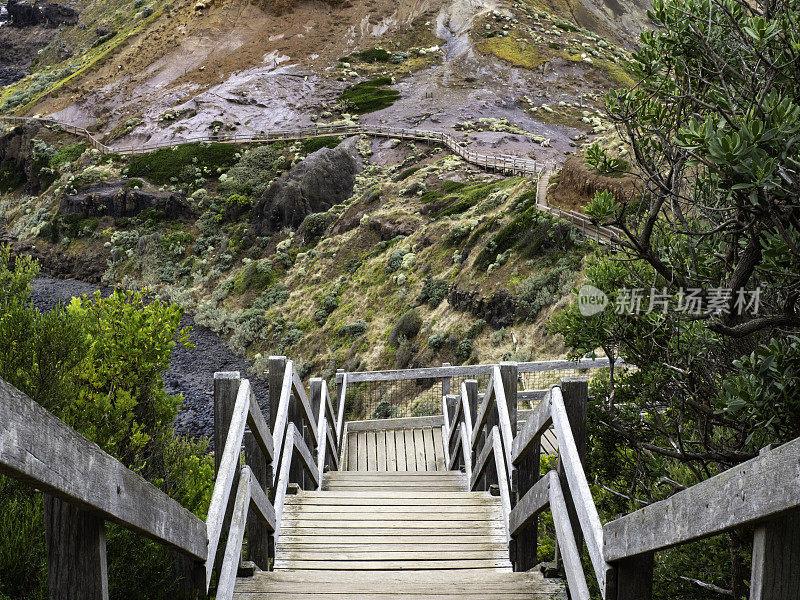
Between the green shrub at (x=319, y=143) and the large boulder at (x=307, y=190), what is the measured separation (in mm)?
3572

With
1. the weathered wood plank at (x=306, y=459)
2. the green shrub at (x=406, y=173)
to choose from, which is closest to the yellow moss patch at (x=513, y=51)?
the green shrub at (x=406, y=173)

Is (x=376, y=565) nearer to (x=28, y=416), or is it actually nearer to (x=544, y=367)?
(x=28, y=416)

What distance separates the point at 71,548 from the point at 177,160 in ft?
144

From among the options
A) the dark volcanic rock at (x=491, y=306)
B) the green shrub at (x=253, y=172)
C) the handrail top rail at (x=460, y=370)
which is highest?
the handrail top rail at (x=460, y=370)

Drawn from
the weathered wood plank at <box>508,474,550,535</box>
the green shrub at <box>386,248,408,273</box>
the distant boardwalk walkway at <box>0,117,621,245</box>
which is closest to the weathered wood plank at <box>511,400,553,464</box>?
the weathered wood plank at <box>508,474,550,535</box>

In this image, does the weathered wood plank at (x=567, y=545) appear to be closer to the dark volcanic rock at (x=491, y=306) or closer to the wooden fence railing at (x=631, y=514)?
the wooden fence railing at (x=631, y=514)

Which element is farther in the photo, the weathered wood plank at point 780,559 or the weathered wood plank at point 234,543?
the weathered wood plank at point 234,543

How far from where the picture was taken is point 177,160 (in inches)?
1666

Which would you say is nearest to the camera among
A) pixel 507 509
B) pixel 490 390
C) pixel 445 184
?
pixel 507 509

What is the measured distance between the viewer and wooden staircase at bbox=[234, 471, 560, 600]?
3072 mm

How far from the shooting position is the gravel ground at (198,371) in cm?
1923

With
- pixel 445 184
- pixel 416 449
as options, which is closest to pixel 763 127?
pixel 416 449

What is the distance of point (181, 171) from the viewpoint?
41406 mm

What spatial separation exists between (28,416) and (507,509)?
321 centimetres
